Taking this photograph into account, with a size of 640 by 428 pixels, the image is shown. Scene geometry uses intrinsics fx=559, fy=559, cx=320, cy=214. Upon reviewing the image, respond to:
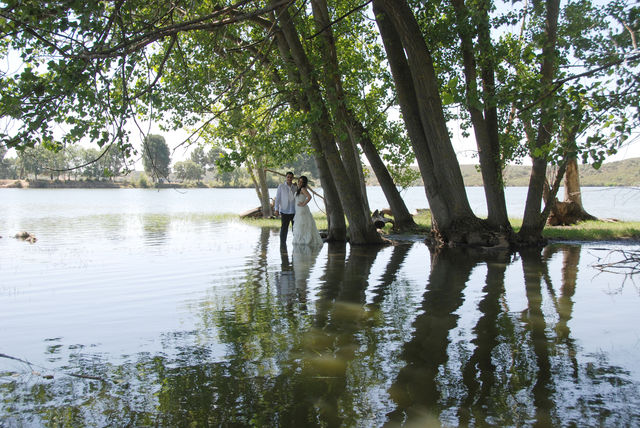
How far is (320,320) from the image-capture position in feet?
23.5

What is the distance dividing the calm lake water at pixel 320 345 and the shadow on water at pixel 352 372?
0.07ft

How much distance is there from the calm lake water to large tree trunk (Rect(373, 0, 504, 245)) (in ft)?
11.2

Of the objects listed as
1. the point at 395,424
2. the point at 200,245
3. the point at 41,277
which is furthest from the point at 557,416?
the point at 200,245

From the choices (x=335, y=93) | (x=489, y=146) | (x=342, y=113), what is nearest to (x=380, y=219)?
(x=489, y=146)

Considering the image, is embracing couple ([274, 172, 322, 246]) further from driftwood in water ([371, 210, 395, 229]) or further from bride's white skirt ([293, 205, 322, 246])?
driftwood in water ([371, 210, 395, 229])

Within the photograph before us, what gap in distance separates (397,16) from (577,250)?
7.67 m

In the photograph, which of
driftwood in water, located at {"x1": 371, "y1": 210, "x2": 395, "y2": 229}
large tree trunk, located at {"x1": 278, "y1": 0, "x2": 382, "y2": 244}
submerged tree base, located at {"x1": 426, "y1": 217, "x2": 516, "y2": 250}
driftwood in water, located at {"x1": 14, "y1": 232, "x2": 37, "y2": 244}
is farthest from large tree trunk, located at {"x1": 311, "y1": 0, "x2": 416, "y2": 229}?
driftwood in water, located at {"x1": 14, "y1": 232, "x2": 37, "y2": 244}

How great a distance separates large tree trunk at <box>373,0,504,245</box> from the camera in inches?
571

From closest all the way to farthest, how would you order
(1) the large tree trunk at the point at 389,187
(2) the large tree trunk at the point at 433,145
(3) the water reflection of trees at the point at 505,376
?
(3) the water reflection of trees at the point at 505,376 → (2) the large tree trunk at the point at 433,145 → (1) the large tree trunk at the point at 389,187

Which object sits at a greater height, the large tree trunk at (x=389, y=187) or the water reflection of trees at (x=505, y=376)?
the large tree trunk at (x=389, y=187)

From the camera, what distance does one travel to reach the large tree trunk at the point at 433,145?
14.5m

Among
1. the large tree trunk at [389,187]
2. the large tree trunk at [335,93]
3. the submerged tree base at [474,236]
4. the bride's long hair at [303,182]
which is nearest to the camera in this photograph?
the large tree trunk at [335,93]

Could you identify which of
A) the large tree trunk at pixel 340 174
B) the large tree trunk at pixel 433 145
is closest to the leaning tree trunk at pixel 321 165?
the large tree trunk at pixel 340 174

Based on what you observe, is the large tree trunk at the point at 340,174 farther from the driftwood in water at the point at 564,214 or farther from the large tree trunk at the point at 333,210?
the driftwood in water at the point at 564,214
